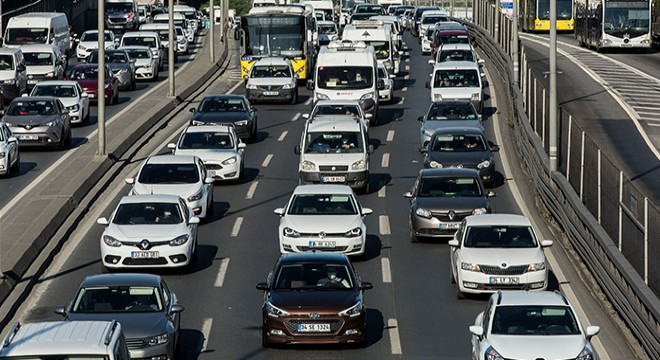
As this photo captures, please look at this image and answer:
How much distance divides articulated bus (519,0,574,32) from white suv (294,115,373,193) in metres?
52.6

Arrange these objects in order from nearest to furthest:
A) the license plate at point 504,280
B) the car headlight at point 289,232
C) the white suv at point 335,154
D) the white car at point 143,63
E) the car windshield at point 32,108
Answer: the license plate at point 504,280 → the car headlight at point 289,232 → the white suv at point 335,154 → the car windshield at point 32,108 → the white car at point 143,63

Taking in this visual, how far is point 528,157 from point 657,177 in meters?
3.39

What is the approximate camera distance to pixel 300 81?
63.2 m

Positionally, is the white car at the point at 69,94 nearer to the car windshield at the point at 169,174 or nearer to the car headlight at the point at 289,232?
the car windshield at the point at 169,174

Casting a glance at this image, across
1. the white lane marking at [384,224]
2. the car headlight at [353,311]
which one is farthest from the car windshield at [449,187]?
the car headlight at [353,311]

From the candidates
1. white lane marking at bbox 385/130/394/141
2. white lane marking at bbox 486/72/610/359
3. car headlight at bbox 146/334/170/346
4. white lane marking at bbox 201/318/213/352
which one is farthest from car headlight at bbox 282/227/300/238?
white lane marking at bbox 385/130/394/141

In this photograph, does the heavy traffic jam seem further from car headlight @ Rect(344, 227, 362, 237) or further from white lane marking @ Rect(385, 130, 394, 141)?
white lane marking @ Rect(385, 130, 394, 141)

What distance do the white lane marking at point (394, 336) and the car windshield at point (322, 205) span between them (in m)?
5.41

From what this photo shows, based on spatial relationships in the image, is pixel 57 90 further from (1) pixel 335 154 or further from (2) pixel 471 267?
(2) pixel 471 267

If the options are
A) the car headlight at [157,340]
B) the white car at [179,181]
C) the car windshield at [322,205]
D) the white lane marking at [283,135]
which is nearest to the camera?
the car headlight at [157,340]

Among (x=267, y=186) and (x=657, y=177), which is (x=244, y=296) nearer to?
(x=267, y=186)

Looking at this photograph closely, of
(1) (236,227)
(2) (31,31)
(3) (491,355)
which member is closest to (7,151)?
(1) (236,227)

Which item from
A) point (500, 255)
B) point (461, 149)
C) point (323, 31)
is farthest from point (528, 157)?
point (323, 31)

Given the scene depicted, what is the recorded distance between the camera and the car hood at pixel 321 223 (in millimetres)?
28641
